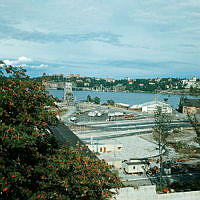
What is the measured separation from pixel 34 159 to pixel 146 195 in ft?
17.3

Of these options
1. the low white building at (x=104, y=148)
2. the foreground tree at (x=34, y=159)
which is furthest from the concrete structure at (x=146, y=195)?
the low white building at (x=104, y=148)

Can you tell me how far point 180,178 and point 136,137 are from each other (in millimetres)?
13744

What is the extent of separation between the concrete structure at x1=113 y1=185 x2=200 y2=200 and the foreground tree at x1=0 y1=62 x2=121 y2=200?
2.20 metres

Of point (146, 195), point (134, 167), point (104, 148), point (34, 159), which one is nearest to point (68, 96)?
point (104, 148)

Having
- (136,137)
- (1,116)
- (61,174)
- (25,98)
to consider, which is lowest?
(136,137)

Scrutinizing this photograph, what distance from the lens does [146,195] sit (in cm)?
917

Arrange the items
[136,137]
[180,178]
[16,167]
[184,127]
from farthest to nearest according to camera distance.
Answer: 1. [184,127]
2. [136,137]
3. [180,178]
4. [16,167]

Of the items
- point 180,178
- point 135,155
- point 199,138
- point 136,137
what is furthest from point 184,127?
point 199,138

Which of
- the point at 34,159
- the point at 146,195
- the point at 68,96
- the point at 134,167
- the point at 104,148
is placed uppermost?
the point at 34,159

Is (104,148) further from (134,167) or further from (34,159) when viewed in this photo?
(34,159)

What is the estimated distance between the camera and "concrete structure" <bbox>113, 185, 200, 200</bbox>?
8.88 meters

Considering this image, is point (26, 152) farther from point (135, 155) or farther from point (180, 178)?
point (135, 155)

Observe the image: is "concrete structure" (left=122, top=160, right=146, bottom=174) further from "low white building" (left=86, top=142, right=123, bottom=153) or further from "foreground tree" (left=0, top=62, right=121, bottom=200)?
"foreground tree" (left=0, top=62, right=121, bottom=200)

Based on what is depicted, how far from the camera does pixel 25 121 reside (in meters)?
5.60
